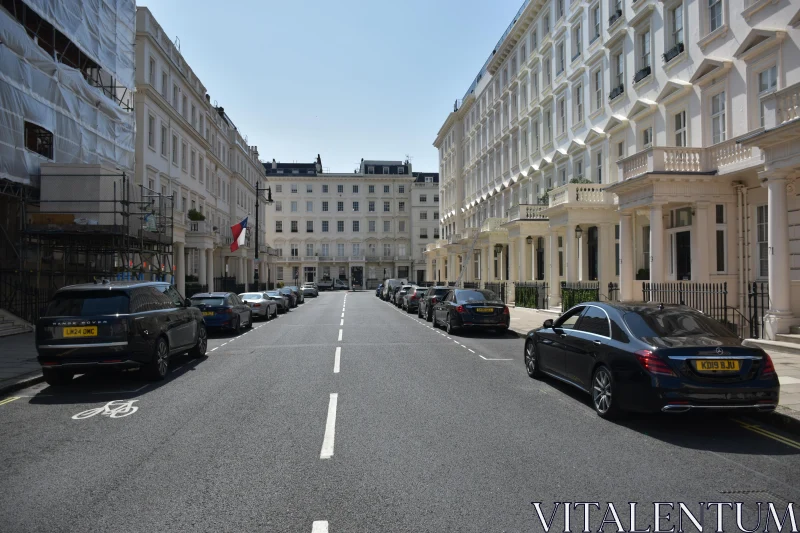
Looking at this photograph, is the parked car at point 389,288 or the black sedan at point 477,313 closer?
the black sedan at point 477,313

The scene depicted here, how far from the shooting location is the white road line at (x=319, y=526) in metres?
4.02

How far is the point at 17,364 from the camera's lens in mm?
→ 11477

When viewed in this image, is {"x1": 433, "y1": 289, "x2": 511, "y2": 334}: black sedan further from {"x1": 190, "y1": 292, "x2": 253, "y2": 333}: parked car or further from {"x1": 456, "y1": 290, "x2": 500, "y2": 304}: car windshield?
{"x1": 190, "y1": 292, "x2": 253, "y2": 333}: parked car

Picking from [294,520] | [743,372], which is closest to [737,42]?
[743,372]

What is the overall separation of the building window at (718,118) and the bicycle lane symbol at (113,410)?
55.3 feet

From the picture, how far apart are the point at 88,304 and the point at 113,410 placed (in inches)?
105

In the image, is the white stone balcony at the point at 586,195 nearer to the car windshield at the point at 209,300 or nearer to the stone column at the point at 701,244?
the stone column at the point at 701,244

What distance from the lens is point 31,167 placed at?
1903 cm

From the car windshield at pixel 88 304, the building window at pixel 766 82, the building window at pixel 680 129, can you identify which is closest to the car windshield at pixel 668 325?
the car windshield at pixel 88 304

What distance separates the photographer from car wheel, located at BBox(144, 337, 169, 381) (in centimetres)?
1015

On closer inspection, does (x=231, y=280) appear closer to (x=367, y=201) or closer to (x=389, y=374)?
(x=389, y=374)

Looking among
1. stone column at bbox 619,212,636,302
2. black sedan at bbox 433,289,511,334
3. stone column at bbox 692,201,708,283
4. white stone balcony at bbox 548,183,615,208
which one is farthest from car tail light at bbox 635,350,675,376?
white stone balcony at bbox 548,183,615,208

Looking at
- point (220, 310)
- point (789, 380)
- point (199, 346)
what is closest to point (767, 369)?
point (789, 380)

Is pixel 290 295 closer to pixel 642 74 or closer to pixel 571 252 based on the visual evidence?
pixel 571 252
